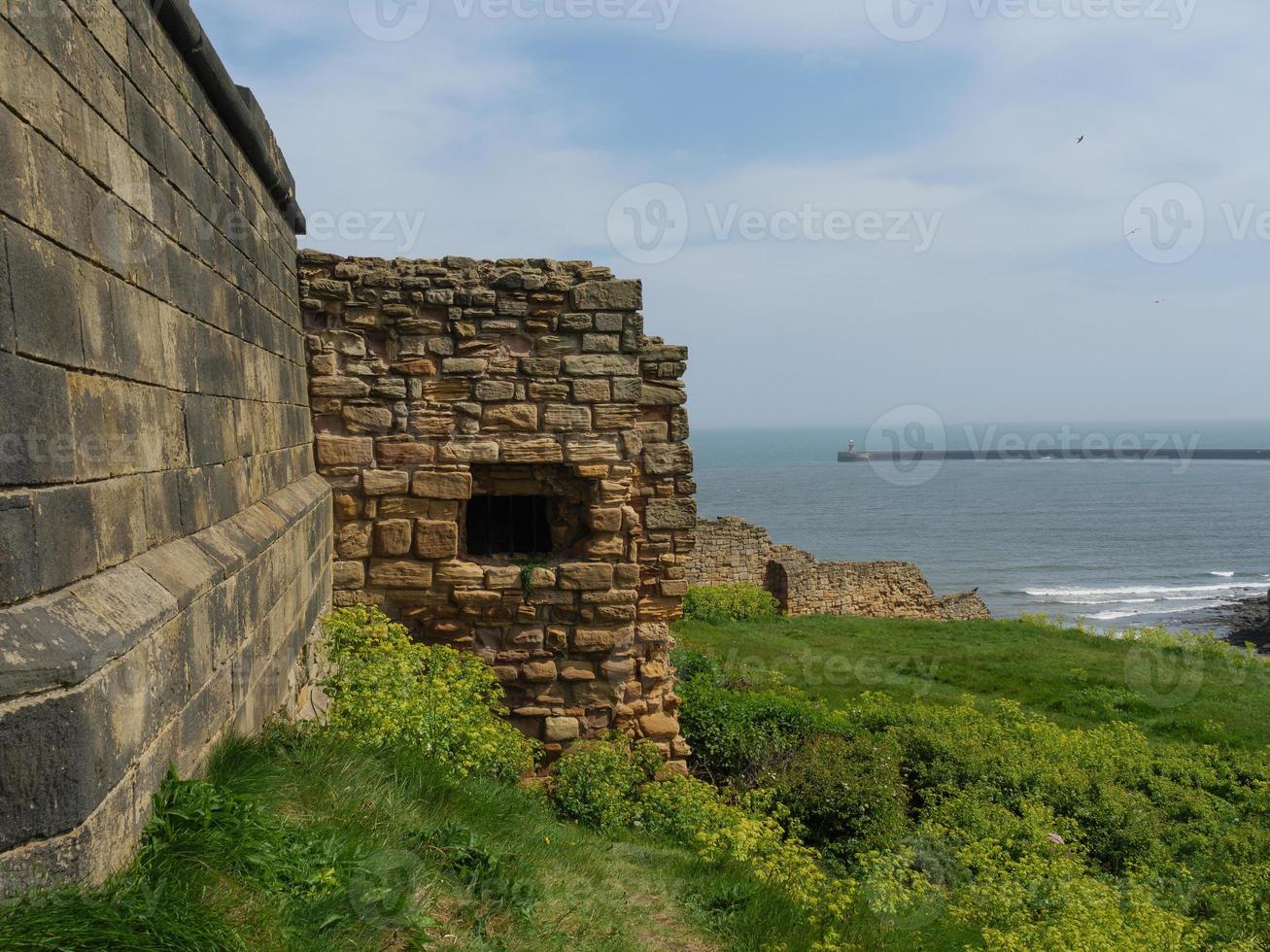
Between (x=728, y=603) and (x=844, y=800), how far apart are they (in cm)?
1462

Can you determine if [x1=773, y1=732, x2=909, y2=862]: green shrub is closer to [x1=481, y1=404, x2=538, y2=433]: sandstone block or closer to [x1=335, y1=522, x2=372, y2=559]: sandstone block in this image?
[x1=481, y1=404, x2=538, y2=433]: sandstone block

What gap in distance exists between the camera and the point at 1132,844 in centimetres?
813

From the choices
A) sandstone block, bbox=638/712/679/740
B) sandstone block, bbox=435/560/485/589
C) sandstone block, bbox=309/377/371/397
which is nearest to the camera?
sandstone block, bbox=309/377/371/397

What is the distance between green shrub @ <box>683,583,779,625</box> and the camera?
21.6 m

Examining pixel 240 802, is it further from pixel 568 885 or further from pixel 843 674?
pixel 843 674

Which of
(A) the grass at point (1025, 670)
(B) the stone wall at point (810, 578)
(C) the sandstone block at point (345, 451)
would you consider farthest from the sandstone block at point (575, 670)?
(B) the stone wall at point (810, 578)

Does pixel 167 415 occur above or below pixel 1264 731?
above

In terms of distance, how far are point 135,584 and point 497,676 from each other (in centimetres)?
547

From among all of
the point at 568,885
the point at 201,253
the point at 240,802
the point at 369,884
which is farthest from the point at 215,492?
the point at 568,885

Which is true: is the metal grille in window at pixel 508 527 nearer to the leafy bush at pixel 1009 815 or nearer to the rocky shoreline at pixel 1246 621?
the leafy bush at pixel 1009 815

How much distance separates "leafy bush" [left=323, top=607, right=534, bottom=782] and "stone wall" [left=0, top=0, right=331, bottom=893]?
0.93m

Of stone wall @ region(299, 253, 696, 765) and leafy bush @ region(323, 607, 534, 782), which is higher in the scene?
stone wall @ region(299, 253, 696, 765)

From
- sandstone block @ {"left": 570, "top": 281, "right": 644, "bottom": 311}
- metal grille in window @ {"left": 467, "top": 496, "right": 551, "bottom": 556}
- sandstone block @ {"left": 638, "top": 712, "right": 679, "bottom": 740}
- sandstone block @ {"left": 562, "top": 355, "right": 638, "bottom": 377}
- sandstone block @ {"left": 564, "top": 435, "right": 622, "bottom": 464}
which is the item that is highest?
sandstone block @ {"left": 570, "top": 281, "right": 644, "bottom": 311}

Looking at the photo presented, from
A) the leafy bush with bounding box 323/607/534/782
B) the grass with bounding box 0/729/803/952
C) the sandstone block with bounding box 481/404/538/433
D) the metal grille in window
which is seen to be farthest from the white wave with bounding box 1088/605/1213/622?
the grass with bounding box 0/729/803/952
